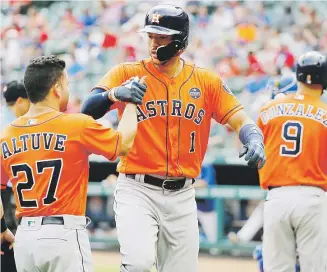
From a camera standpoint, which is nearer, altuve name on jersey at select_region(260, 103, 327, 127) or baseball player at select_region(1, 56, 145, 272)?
baseball player at select_region(1, 56, 145, 272)

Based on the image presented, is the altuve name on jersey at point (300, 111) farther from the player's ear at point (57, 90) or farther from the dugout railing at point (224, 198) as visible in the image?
the dugout railing at point (224, 198)

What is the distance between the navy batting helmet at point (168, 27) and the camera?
523 centimetres

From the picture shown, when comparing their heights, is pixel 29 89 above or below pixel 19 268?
above

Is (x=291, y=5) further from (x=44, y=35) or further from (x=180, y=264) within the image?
(x=180, y=264)

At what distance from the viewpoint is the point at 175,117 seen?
5.27m

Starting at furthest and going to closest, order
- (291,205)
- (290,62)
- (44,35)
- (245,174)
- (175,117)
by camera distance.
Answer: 1. (44,35)
2. (290,62)
3. (245,174)
4. (291,205)
5. (175,117)

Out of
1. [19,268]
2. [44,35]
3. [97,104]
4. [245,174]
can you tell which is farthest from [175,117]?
[44,35]

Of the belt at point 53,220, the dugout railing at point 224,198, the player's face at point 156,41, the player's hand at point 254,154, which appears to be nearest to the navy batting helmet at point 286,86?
the player's face at point 156,41

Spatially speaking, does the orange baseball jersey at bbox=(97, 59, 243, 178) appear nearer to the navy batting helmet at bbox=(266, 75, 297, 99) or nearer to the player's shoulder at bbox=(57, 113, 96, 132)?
the player's shoulder at bbox=(57, 113, 96, 132)

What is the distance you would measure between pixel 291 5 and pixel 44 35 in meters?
5.15

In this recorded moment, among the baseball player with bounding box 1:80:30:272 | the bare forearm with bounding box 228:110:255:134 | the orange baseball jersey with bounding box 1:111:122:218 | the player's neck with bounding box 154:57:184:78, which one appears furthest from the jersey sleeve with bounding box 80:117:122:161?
the baseball player with bounding box 1:80:30:272

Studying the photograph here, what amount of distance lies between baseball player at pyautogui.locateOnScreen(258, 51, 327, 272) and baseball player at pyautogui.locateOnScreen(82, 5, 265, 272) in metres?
1.08

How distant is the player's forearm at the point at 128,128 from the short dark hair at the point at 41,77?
17.7 inches

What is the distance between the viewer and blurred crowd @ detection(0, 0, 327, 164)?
1291 cm
